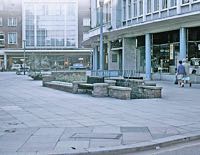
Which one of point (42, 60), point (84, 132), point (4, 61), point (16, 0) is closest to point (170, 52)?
point (84, 132)

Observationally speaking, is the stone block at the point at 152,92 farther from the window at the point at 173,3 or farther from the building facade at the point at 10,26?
the building facade at the point at 10,26

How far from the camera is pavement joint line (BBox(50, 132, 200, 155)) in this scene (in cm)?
855

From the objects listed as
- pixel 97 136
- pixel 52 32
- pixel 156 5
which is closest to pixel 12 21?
pixel 52 32

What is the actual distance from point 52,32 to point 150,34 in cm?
6296

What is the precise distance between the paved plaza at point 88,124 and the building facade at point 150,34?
15877 mm

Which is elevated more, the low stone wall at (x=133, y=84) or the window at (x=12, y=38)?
the window at (x=12, y=38)

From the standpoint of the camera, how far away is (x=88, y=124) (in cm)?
1187

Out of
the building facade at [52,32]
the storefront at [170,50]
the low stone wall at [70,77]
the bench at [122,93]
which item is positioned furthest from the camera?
the building facade at [52,32]

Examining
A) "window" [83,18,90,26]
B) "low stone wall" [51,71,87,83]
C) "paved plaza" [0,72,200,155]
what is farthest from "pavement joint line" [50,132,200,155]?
"window" [83,18,90,26]

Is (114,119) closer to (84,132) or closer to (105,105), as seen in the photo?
(84,132)

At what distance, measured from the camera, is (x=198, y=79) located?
33.1m

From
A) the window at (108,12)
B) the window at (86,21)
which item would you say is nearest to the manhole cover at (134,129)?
the window at (108,12)

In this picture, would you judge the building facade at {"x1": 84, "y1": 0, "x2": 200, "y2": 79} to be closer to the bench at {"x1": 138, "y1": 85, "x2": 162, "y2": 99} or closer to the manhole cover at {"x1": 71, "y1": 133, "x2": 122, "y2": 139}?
the bench at {"x1": 138, "y1": 85, "x2": 162, "y2": 99}

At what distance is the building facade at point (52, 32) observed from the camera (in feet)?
317
